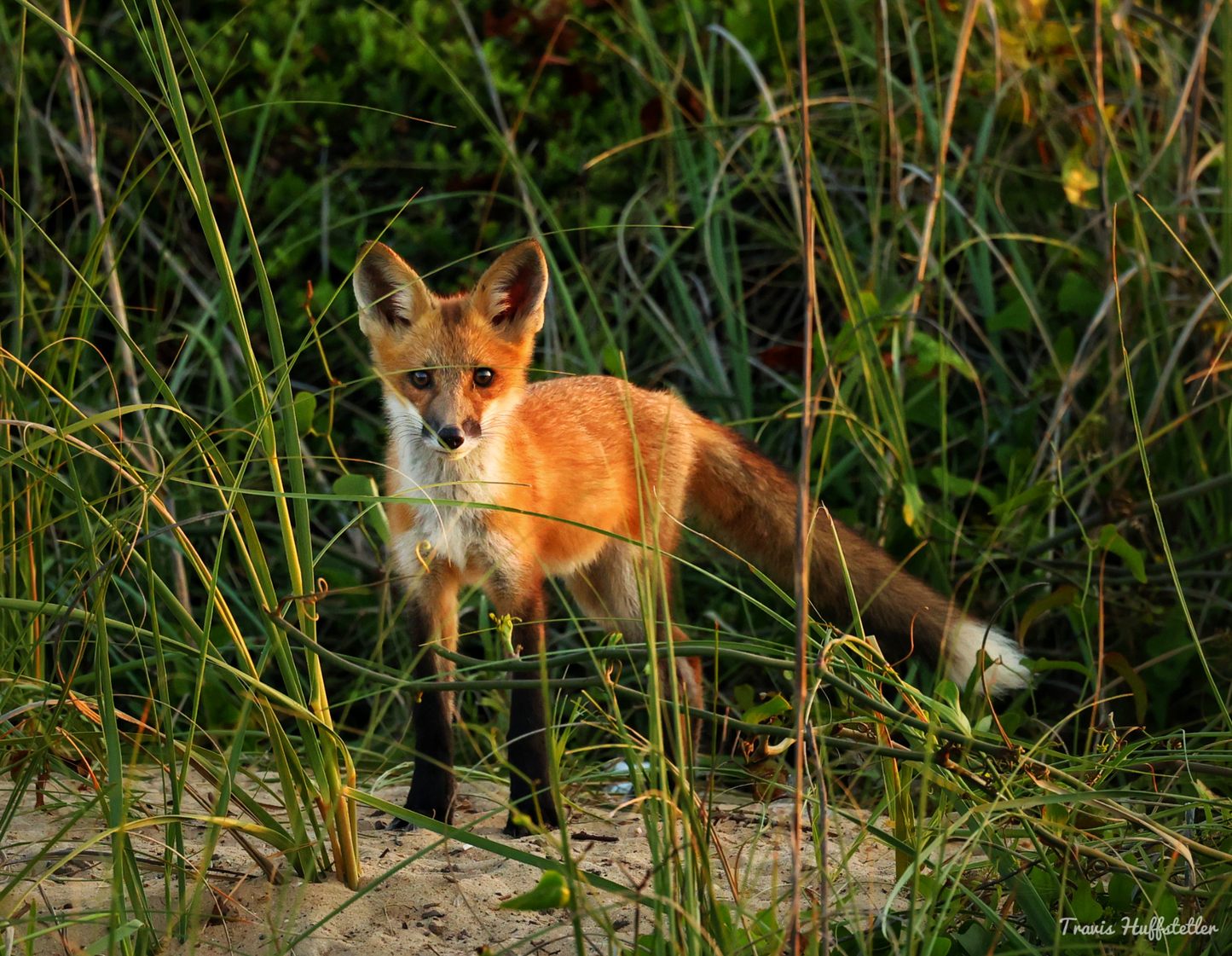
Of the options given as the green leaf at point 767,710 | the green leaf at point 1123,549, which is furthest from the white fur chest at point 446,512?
the green leaf at point 1123,549

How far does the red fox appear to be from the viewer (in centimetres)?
283

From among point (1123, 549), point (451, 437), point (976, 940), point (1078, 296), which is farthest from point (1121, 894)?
point (1078, 296)

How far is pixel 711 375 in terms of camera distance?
4285mm

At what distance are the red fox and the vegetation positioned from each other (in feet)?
0.53

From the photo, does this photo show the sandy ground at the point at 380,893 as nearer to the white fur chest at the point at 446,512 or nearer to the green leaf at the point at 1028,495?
the white fur chest at the point at 446,512

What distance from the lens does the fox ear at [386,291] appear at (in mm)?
2840

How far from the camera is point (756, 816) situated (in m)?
2.58

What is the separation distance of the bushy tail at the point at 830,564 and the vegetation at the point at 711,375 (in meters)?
0.15

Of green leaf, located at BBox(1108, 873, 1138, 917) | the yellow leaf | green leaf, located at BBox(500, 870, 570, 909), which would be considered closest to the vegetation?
green leaf, located at BBox(1108, 873, 1138, 917)

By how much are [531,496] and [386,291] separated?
719 millimetres

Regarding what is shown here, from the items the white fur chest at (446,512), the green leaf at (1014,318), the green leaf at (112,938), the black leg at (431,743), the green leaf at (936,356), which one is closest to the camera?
the green leaf at (112,938)

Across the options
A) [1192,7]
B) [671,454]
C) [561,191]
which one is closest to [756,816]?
[671,454]

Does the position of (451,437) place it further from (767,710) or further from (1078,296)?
(1078,296)

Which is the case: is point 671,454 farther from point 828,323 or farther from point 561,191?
point 561,191
